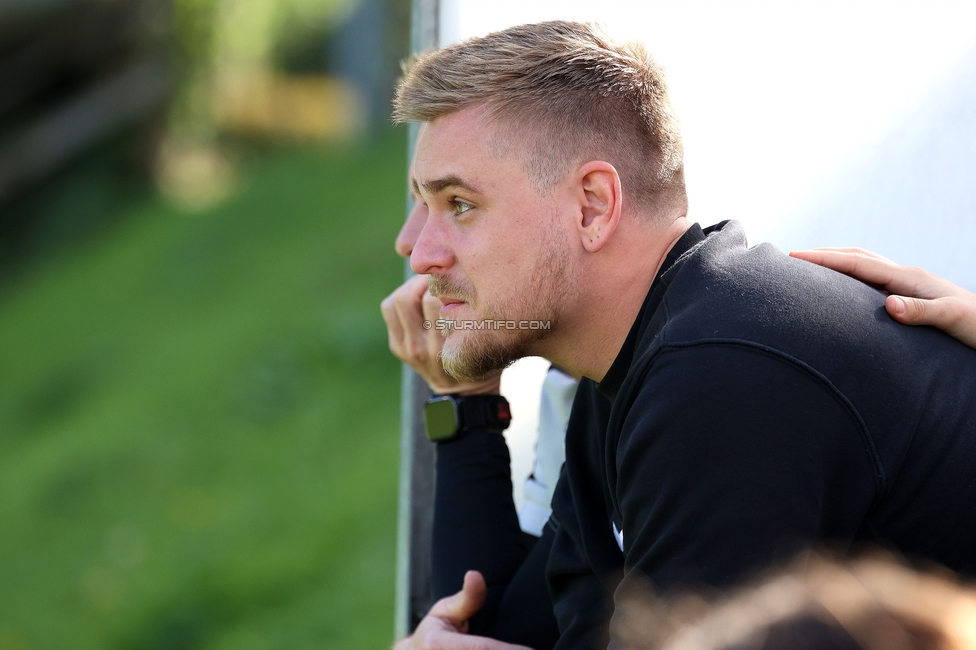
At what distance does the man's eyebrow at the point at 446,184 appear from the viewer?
5.02 ft

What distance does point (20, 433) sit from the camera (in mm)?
7820

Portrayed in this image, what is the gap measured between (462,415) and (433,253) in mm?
547

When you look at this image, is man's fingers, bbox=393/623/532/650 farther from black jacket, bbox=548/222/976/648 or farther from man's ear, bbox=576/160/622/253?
man's ear, bbox=576/160/622/253

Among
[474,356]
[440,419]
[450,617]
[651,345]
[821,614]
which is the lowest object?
[450,617]

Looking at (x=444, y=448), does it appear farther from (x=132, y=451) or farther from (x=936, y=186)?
(x=132, y=451)

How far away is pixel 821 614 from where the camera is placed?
110cm

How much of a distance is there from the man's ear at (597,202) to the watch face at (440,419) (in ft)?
2.12

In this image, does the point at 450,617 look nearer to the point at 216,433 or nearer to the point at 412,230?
the point at 412,230

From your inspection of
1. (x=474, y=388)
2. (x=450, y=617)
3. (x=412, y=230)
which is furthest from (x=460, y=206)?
(x=450, y=617)

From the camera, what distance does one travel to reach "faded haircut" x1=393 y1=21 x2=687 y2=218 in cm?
152

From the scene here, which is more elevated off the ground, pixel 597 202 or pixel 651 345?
pixel 597 202

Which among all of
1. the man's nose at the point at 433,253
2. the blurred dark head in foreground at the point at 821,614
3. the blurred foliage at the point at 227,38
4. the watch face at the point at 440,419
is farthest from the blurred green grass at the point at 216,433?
the blurred dark head in foreground at the point at 821,614

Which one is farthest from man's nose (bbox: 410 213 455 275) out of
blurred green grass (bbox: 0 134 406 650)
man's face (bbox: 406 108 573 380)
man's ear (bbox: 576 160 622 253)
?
blurred green grass (bbox: 0 134 406 650)

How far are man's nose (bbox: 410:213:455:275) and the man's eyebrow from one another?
6cm
